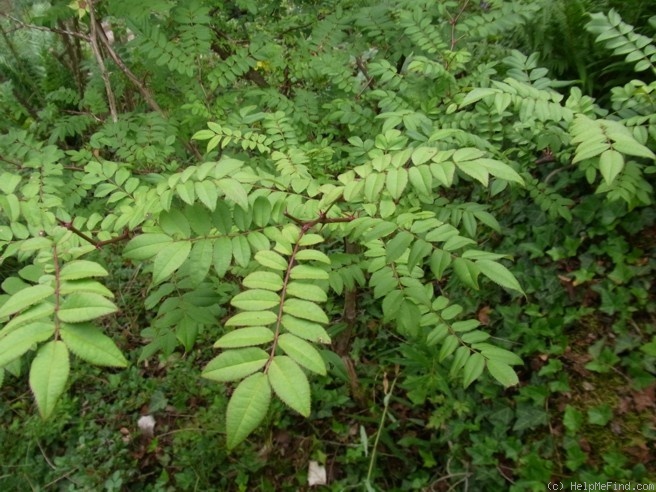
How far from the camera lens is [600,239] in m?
2.29

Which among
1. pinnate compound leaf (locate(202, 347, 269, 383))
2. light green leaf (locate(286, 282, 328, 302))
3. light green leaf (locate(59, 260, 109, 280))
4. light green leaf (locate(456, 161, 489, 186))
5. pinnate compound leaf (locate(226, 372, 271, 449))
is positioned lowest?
pinnate compound leaf (locate(226, 372, 271, 449))

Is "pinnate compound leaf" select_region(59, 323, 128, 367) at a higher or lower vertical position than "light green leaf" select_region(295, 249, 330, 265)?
higher

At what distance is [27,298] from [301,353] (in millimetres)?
623

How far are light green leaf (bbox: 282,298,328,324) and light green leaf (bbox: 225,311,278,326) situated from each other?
46mm

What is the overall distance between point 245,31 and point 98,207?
71.6 inches

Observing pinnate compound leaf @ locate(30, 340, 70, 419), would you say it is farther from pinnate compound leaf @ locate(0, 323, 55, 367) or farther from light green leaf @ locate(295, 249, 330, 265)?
light green leaf @ locate(295, 249, 330, 265)

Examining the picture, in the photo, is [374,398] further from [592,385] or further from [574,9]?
[574,9]

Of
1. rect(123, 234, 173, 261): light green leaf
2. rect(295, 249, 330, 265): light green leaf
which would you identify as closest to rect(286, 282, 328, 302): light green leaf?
rect(295, 249, 330, 265): light green leaf

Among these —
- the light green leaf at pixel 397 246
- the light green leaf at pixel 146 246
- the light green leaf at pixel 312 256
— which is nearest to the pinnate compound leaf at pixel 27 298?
the light green leaf at pixel 146 246

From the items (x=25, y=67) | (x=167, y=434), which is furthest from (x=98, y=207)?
(x=25, y=67)

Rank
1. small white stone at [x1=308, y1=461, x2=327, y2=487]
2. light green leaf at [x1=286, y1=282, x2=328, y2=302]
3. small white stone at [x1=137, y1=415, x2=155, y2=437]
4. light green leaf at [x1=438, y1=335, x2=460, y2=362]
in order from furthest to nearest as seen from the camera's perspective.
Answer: small white stone at [x1=137, y1=415, x2=155, y2=437]
small white stone at [x1=308, y1=461, x2=327, y2=487]
light green leaf at [x1=438, y1=335, x2=460, y2=362]
light green leaf at [x1=286, y1=282, x2=328, y2=302]

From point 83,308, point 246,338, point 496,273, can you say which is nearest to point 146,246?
point 83,308

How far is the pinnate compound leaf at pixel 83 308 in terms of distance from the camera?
926 mm

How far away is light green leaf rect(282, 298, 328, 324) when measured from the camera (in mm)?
1084
